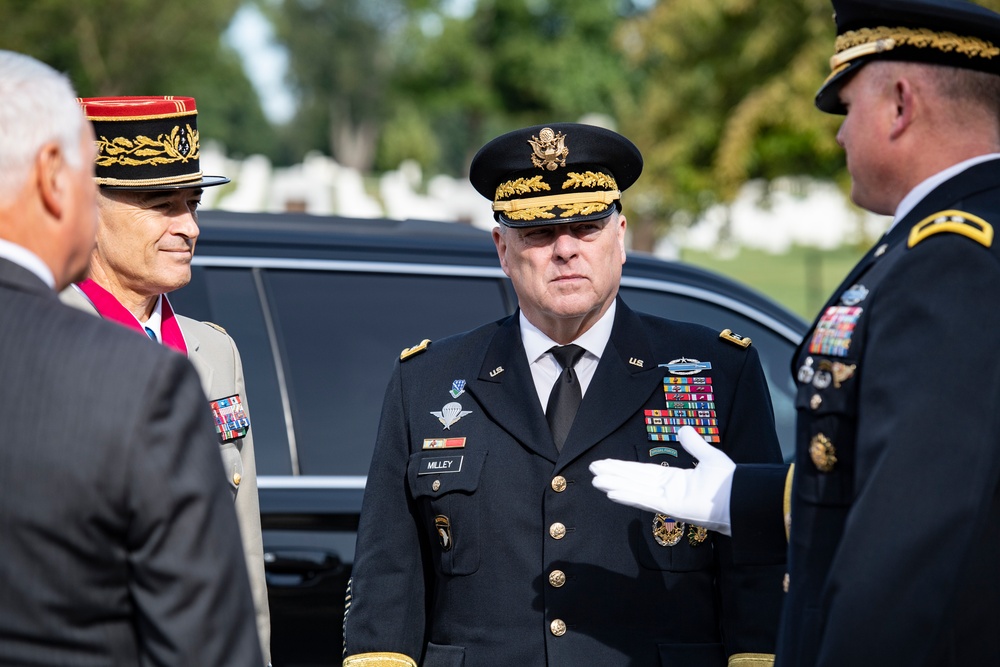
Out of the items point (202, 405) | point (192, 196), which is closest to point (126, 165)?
point (192, 196)

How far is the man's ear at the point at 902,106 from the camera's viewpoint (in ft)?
7.01

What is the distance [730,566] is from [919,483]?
993 mm

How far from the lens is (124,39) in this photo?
43.6 metres

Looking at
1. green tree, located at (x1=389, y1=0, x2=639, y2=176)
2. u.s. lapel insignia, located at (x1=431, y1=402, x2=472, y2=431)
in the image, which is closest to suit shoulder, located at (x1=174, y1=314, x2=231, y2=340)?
u.s. lapel insignia, located at (x1=431, y1=402, x2=472, y2=431)

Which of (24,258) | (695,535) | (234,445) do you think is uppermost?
(24,258)

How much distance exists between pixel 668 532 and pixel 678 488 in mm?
362

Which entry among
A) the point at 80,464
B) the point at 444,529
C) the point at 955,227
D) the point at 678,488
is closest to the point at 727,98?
the point at 444,529

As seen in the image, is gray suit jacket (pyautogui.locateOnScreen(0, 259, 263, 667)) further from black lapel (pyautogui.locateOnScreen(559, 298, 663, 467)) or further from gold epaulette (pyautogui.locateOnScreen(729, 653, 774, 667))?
gold epaulette (pyautogui.locateOnScreen(729, 653, 774, 667))

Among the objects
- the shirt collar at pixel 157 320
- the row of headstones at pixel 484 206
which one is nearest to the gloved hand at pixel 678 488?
the shirt collar at pixel 157 320

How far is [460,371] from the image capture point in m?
3.20

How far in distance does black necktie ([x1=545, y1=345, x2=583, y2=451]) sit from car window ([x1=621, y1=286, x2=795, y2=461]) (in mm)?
1177

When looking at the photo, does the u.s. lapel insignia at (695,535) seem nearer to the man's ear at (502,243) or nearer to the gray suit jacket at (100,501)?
the man's ear at (502,243)

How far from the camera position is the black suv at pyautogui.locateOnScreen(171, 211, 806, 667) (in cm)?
378

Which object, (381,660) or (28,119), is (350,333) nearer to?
(381,660)
